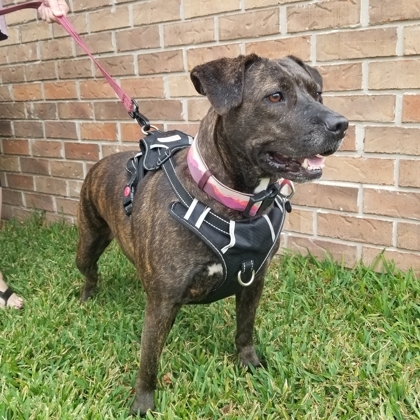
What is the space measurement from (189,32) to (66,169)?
1861 mm

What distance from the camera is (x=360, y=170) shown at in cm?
315

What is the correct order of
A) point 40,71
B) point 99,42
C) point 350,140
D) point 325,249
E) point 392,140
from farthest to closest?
point 40,71 → point 99,42 → point 325,249 → point 350,140 → point 392,140

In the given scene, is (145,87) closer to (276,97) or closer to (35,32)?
(35,32)

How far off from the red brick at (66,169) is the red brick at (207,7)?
176 centimetres

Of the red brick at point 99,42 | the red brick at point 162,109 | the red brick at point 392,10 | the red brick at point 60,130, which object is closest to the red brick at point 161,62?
the red brick at point 162,109

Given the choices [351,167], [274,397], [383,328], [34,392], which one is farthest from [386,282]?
[34,392]

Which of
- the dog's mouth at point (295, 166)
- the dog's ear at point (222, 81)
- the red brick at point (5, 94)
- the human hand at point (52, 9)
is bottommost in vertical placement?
the dog's mouth at point (295, 166)

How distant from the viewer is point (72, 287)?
3.43m

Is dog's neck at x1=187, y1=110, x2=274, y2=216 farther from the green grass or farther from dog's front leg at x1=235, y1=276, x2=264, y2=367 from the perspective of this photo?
the green grass

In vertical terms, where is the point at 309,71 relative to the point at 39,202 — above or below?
above

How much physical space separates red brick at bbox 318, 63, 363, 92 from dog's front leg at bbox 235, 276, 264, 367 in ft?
4.68

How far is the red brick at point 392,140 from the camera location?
115 inches

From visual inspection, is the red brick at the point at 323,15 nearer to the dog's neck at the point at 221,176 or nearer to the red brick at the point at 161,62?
the red brick at the point at 161,62

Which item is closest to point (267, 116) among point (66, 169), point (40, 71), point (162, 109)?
point (162, 109)
